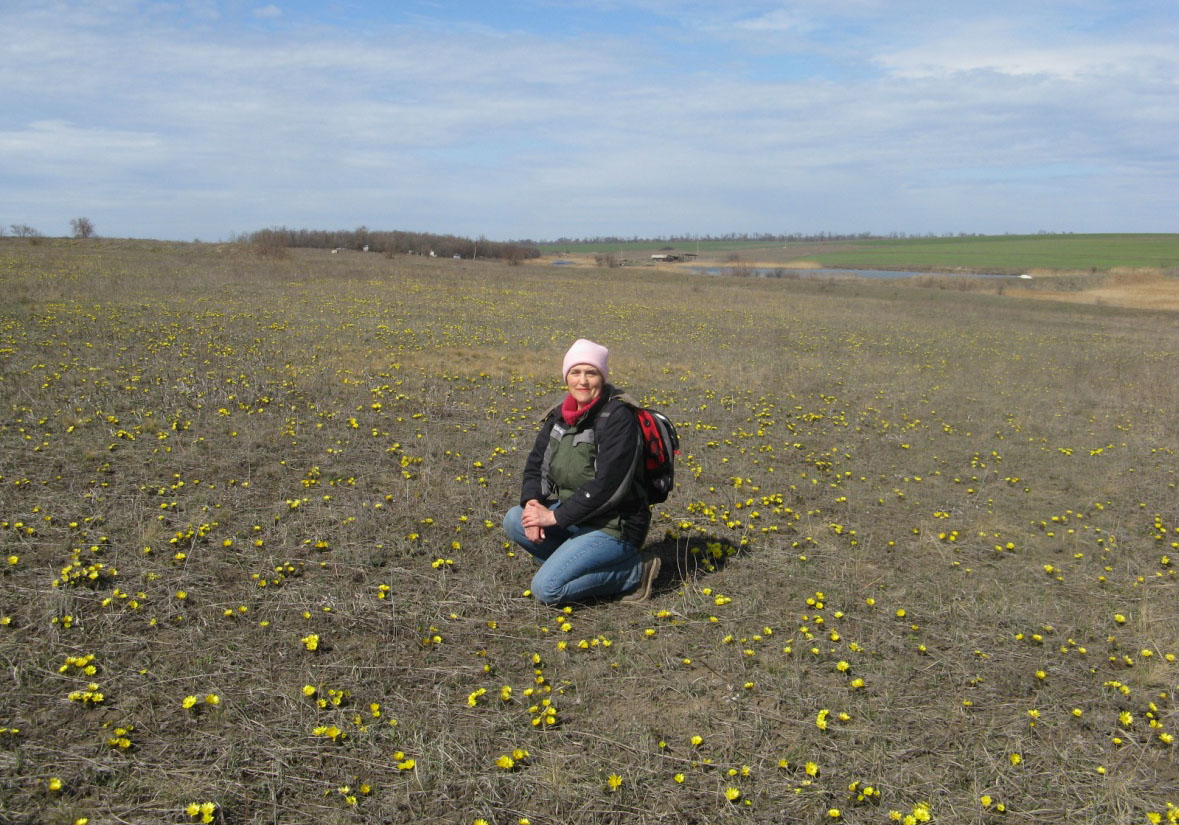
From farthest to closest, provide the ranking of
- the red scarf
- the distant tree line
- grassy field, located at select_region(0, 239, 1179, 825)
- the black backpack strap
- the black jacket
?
the distant tree line, the black backpack strap, the red scarf, the black jacket, grassy field, located at select_region(0, 239, 1179, 825)

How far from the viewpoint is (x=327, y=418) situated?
911 cm

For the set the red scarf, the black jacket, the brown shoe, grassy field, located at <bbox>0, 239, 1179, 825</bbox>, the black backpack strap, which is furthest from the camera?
the brown shoe

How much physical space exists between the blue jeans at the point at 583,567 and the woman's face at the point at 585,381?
84 cm

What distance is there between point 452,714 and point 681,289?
119 ft

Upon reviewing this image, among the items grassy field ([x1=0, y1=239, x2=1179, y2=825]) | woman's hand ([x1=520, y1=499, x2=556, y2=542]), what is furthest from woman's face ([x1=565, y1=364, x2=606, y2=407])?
grassy field ([x1=0, y1=239, x2=1179, y2=825])

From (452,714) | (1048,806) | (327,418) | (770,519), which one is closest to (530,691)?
(452,714)

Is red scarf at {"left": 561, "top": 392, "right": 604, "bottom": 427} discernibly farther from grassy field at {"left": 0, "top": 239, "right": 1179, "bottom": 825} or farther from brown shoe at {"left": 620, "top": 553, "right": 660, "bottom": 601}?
grassy field at {"left": 0, "top": 239, "right": 1179, "bottom": 825}

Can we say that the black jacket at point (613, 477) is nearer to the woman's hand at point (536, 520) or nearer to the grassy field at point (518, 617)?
the woman's hand at point (536, 520)

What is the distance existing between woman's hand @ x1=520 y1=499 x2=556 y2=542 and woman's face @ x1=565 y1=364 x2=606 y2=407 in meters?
0.75

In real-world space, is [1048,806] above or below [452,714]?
below

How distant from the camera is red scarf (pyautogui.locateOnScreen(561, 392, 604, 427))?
16.0 feet

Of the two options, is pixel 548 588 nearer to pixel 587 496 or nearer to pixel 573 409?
pixel 587 496

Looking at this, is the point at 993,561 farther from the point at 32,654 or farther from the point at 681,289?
the point at 681,289

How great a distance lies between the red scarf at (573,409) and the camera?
4.87 m
